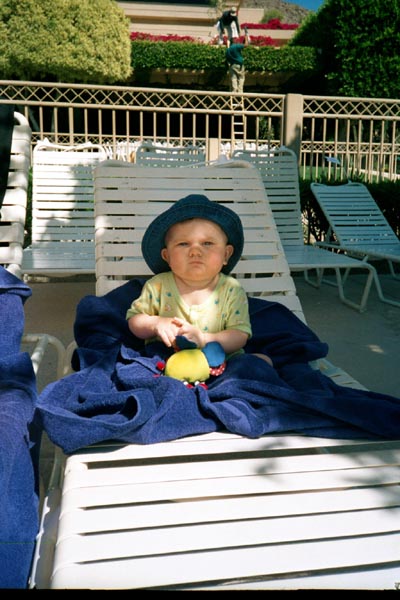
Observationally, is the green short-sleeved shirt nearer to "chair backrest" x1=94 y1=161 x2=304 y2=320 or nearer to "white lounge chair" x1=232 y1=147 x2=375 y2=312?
"chair backrest" x1=94 y1=161 x2=304 y2=320

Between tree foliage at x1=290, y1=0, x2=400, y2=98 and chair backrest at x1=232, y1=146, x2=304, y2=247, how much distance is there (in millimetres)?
12776

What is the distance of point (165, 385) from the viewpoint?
196 centimetres

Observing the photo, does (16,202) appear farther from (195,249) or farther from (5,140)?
(195,249)

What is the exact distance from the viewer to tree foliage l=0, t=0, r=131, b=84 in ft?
51.3

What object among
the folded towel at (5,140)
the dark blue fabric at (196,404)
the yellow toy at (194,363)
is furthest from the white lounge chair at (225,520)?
the folded towel at (5,140)

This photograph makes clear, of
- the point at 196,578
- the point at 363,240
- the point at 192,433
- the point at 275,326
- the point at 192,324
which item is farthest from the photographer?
the point at 363,240

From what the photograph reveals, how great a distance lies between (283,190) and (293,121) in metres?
2.36

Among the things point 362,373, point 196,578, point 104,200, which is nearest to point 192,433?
point 196,578

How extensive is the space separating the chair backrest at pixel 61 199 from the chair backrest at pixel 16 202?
2258mm

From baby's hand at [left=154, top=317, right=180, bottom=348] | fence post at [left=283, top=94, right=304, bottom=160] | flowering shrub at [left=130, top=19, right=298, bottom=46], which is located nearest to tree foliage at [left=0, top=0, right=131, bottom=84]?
flowering shrub at [left=130, top=19, right=298, bottom=46]

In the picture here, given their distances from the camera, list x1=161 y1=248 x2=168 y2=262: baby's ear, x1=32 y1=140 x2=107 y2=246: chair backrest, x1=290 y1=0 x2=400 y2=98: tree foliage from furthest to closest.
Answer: x1=290 y1=0 x2=400 y2=98: tree foliage < x1=32 y1=140 x2=107 y2=246: chair backrest < x1=161 y1=248 x2=168 y2=262: baby's ear

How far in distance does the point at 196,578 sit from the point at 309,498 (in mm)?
420

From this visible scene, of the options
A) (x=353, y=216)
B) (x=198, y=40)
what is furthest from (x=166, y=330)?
(x=198, y=40)

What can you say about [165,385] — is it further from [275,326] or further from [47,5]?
[47,5]
